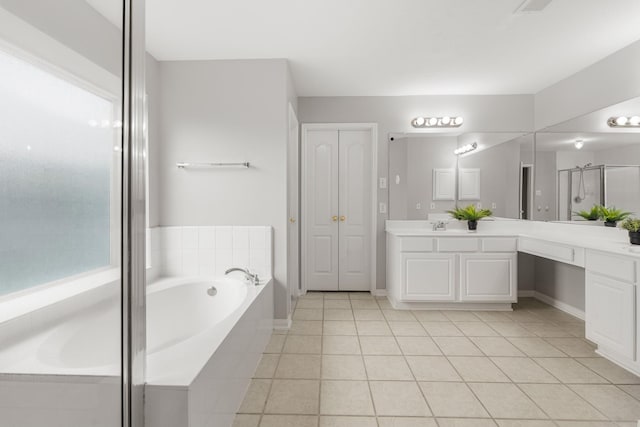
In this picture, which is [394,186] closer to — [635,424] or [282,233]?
[282,233]

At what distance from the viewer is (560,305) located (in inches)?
138

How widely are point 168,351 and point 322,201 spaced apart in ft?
9.44

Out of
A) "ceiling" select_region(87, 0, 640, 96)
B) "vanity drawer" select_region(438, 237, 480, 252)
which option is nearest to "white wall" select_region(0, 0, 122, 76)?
"ceiling" select_region(87, 0, 640, 96)

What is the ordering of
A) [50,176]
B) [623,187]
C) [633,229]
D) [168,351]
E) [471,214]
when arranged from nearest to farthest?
[50,176], [168,351], [633,229], [623,187], [471,214]

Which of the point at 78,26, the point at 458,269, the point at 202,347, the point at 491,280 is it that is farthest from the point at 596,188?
the point at 78,26

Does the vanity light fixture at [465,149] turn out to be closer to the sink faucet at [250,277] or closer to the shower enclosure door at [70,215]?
the sink faucet at [250,277]

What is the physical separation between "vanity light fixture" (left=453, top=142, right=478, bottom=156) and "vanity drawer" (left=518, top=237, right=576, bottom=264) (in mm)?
1158

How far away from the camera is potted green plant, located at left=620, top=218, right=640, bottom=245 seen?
242 cm

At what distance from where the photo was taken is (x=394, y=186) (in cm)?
398

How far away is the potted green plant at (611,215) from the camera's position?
275 cm

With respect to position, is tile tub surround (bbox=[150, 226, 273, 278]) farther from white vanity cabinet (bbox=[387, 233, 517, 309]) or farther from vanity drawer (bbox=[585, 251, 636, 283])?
vanity drawer (bbox=[585, 251, 636, 283])

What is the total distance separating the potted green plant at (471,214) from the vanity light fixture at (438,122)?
972 millimetres

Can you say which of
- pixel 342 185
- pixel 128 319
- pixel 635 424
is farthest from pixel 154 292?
pixel 635 424

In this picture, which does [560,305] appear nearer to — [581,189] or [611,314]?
[581,189]
